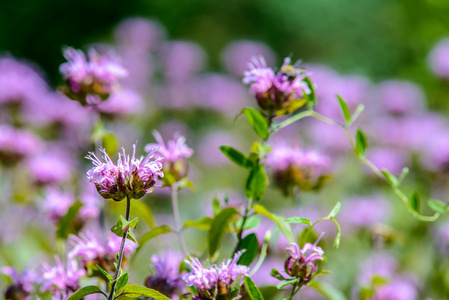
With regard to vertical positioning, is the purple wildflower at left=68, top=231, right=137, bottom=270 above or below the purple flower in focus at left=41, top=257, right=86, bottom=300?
above

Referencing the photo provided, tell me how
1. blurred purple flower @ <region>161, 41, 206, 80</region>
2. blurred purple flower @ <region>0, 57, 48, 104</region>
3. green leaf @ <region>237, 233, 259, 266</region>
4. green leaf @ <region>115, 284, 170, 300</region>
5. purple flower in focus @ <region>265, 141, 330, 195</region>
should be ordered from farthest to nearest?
blurred purple flower @ <region>161, 41, 206, 80</region> → blurred purple flower @ <region>0, 57, 48, 104</region> → purple flower in focus @ <region>265, 141, 330, 195</region> → green leaf @ <region>237, 233, 259, 266</region> → green leaf @ <region>115, 284, 170, 300</region>

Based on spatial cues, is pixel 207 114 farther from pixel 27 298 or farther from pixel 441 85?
pixel 27 298

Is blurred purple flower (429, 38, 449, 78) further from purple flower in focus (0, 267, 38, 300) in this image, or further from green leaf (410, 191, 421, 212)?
purple flower in focus (0, 267, 38, 300)

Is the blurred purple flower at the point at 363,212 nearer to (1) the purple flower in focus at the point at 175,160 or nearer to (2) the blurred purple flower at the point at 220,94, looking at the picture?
(1) the purple flower in focus at the point at 175,160

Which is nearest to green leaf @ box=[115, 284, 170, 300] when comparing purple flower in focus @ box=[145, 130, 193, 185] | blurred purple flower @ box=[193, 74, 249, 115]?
purple flower in focus @ box=[145, 130, 193, 185]

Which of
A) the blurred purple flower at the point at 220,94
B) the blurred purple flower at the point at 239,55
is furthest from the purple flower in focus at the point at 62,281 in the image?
the blurred purple flower at the point at 239,55

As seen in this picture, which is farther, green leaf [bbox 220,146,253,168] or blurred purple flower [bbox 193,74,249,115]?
blurred purple flower [bbox 193,74,249,115]
